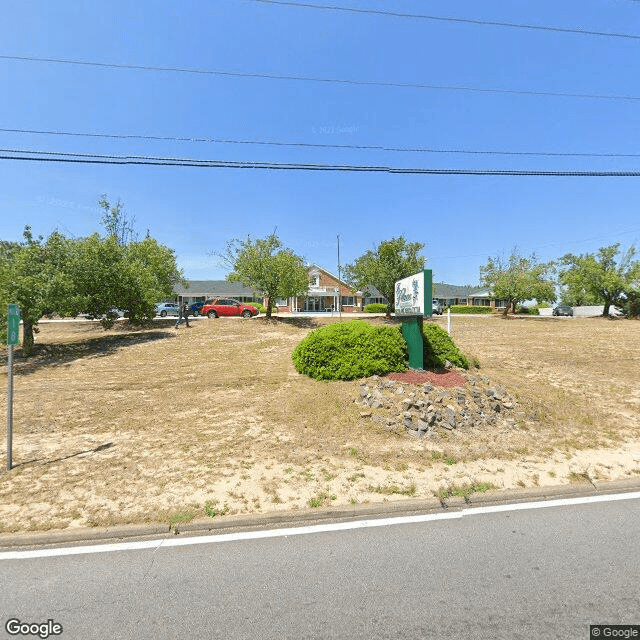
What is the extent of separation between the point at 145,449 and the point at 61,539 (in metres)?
1.90

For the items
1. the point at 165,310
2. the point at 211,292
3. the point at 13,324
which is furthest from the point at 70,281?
the point at 211,292

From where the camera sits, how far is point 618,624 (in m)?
2.29

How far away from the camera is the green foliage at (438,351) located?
8227mm

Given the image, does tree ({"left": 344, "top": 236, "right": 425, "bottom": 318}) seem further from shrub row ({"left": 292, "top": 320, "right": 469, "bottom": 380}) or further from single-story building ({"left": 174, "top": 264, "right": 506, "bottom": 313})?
single-story building ({"left": 174, "top": 264, "right": 506, "bottom": 313})

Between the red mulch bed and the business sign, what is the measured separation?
1.34 meters

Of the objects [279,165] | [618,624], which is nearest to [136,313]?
[279,165]

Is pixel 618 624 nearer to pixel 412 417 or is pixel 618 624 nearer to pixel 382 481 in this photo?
pixel 382 481

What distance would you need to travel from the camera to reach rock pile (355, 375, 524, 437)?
19.0ft

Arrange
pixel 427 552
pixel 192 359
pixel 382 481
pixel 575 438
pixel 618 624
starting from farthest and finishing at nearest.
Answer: pixel 192 359 < pixel 575 438 < pixel 382 481 < pixel 427 552 < pixel 618 624

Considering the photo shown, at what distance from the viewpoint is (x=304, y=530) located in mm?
3373

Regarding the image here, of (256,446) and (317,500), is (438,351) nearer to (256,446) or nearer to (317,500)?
(256,446)

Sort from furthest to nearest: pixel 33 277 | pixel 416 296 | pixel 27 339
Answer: pixel 27 339 → pixel 33 277 → pixel 416 296

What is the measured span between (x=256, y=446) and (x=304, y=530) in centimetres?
199

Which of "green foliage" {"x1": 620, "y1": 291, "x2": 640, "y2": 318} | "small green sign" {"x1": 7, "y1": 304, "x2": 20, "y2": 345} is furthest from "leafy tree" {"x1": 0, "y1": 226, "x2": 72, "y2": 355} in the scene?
"green foliage" {"x1": 620, "y1": 291, "x2": 640, "y2": 318}
